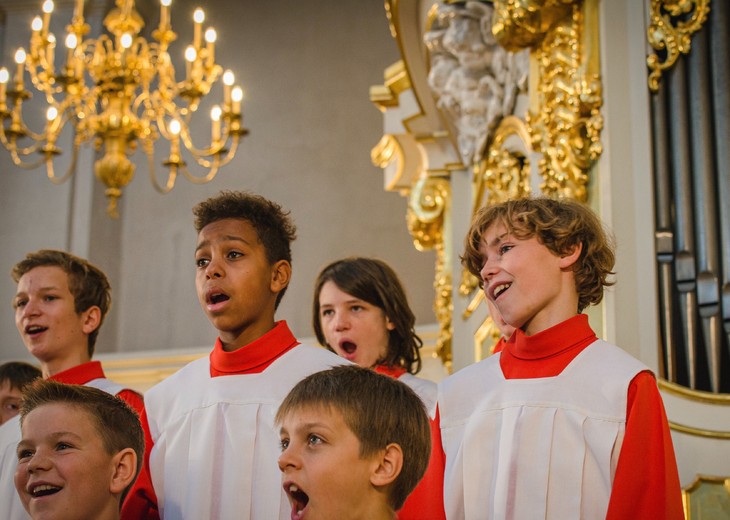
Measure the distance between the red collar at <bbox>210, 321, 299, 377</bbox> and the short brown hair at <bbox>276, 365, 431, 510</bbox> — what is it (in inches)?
20.2

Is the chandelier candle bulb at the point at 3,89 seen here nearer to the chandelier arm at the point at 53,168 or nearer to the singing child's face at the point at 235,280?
the chandelier arm at the point at 53,168

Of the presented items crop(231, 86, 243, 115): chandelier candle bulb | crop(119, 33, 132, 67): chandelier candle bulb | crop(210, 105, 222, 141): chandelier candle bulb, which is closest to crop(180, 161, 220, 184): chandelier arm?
crop(210, 105, 222, 141): chandelier candle bulb

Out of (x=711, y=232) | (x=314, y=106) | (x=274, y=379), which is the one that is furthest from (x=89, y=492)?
(x=314, y=106)

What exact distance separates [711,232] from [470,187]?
8.26 ft

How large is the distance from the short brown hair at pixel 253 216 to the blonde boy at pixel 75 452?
23.0 inches

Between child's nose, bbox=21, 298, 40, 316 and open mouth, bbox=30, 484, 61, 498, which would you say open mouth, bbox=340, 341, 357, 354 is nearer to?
child's nose, bbox=21, 298, 40, 316

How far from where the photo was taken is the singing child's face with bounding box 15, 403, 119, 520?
2.55 metres

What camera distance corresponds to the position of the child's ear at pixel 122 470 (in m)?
2.63

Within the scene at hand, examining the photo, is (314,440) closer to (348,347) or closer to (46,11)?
(348,347)

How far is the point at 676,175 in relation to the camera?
362 cm

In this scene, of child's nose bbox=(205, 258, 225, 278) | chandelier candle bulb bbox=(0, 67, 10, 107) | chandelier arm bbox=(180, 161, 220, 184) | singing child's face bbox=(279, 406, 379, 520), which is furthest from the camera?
chandelier arm bbox=(180, 161, 220, 184)

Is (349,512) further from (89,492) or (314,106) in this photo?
(314,106)

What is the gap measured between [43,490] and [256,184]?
655 cm

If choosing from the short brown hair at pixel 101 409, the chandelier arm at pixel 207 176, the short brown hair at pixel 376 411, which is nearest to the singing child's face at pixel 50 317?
the short brown hair at pixel 101 409
